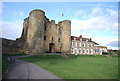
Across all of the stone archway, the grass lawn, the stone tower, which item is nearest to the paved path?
the grass lawn

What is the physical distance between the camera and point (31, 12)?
1309 inches

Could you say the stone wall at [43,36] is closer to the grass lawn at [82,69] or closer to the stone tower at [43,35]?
the stone tower at [43,35]

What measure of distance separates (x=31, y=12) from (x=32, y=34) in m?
7.33

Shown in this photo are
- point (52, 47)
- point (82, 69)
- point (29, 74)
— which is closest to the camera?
point (29, 74)

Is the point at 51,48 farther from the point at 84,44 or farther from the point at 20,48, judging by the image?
the point at 84,44

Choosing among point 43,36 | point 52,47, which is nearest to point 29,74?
point 43,36

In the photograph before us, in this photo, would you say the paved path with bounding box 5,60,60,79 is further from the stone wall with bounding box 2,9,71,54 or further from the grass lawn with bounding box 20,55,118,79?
the stone wall with bounding box 2,9,71,54

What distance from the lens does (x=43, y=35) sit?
110ft

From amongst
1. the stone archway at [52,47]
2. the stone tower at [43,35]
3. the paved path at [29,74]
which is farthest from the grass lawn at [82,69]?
the stone archway at [52,47]

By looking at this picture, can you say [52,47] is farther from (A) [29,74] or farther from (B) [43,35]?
(A) [29,74]

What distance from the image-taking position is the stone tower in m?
31.6

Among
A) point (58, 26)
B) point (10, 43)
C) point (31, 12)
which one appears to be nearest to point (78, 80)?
point (10, 43)

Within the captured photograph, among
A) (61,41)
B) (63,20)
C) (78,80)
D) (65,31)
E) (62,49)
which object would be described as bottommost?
(78,80)

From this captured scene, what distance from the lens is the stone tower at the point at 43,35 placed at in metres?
31.6
